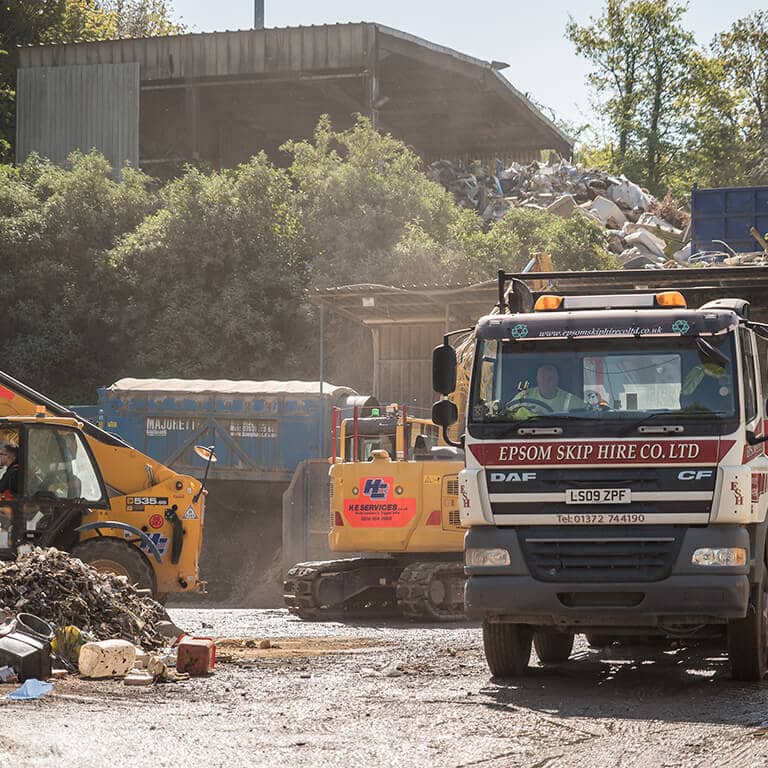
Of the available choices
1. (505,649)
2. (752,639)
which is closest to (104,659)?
(505,649)

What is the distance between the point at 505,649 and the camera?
432 inches

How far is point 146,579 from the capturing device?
15.8 metres

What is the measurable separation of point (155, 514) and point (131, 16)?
52.7 m

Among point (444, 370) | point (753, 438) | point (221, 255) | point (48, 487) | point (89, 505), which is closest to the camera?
point (753, 438)

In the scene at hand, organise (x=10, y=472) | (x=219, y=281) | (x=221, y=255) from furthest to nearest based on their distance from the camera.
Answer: (x=219, y=281) → (x=221, y=255) → (x=10, y=472)

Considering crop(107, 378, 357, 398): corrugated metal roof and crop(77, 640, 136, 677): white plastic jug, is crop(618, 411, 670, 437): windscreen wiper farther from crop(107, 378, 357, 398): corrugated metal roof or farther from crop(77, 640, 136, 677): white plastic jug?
crop(107, 378, 357, 398): corrugated metal roof

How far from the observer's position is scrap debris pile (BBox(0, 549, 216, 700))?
34.6 feet

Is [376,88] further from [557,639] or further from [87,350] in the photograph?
[557,639]

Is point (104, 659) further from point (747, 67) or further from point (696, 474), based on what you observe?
point (747, 67)

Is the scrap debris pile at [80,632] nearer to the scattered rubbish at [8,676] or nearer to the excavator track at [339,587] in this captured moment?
the scattered rubbish at [8,676]

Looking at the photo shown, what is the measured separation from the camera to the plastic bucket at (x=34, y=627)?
10.8m

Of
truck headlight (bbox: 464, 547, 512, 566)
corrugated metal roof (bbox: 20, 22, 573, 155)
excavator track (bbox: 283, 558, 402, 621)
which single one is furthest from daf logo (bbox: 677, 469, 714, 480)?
corrugated metal roof (bbox: 20, 22, 573, 155)

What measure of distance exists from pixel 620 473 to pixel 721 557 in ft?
3.10

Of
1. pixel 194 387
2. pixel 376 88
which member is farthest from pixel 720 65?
pixel 194 387
